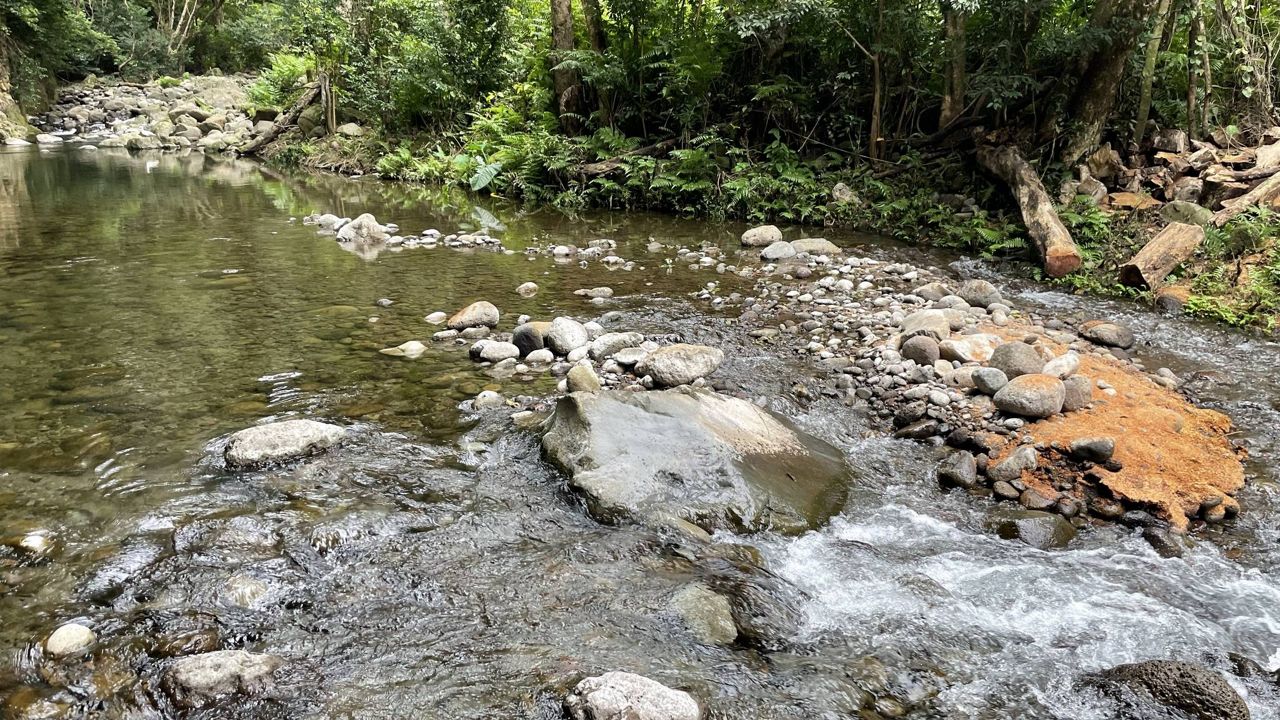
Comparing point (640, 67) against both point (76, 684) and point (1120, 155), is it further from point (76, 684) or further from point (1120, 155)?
point (76, 684)

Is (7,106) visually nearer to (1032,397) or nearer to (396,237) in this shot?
(396,237)

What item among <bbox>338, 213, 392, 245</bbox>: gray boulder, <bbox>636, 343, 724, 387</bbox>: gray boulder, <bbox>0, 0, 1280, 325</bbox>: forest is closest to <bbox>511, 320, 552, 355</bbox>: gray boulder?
<bbox>636, 343, 724, 387</bbox>: gray boulder

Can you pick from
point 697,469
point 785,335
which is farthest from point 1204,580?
point 785,335

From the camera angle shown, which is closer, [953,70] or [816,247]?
[816,247]

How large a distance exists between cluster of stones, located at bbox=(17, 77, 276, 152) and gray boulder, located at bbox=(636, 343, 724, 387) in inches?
843

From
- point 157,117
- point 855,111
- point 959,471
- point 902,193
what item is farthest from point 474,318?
point 157,117

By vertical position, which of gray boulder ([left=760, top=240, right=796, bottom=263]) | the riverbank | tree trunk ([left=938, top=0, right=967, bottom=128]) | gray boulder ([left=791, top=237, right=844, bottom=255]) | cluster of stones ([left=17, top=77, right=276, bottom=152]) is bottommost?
cluster of stones ([left=17, top=77, right=276, bottom=152])

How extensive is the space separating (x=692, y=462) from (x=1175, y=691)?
83.9 inches

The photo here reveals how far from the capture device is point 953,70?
34.7ft

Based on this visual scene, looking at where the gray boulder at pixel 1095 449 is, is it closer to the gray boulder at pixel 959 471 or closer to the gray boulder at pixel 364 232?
the gray boulder at pixel 959 471

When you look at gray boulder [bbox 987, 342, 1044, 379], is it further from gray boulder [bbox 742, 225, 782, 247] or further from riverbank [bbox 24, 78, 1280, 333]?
gray boulder [bbox 742, 225, 782, 247]

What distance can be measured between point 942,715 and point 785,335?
13.3 feet

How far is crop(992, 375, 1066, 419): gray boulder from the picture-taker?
4.54 meters

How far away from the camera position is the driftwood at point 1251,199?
774cm
